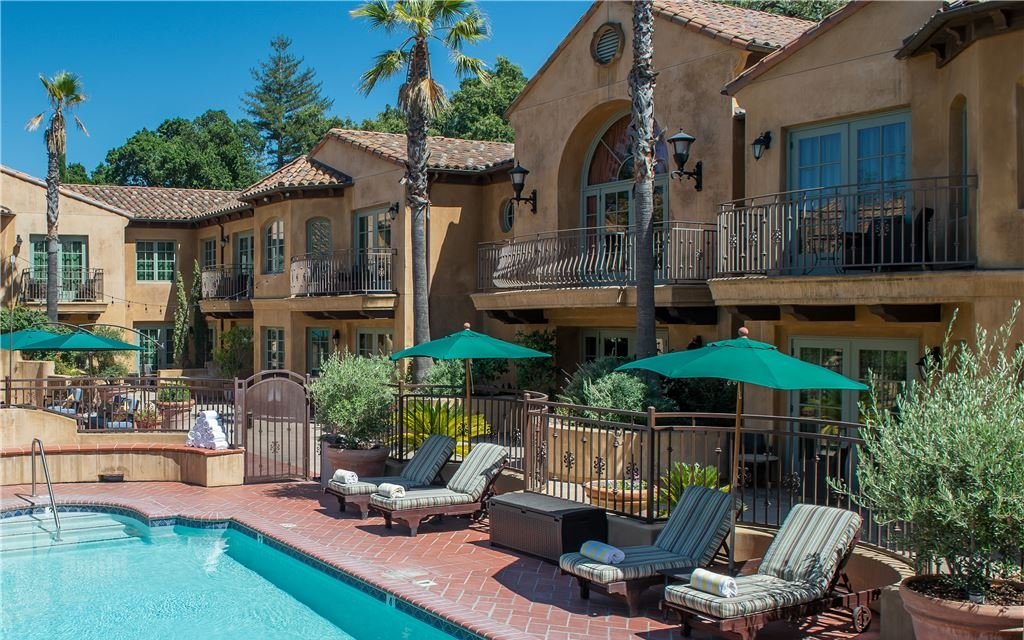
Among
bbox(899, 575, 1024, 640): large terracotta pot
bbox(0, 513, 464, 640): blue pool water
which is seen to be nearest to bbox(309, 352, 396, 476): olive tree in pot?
bbox(0, 513, 464, 640): blue pool water

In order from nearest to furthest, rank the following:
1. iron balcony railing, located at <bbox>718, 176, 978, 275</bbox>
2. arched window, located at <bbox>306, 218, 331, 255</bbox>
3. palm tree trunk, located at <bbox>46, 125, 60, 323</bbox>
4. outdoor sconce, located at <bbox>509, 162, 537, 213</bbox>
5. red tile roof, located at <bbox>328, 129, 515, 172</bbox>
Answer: iron balcony railing, located at <bbox>718, 176, 978, 275</bbox> < outdoor sconce, located at <bbox>509, 162, 537, 213</bbox> < red tile roof, located at <bbox>328, 129, 515, 172</bbox> < arched window, located at <bbox>306, 218, 331, 255</bbox> < palm tree trunk, located at <bbox>46, 125, 60, 323</bbox>

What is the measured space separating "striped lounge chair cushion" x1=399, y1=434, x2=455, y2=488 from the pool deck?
75 centimetres

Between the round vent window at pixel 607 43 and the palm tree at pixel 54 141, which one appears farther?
the palm tree at pixel 54 141

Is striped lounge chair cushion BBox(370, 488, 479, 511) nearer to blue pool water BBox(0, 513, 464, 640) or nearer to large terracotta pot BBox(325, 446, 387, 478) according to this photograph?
blue pool water BBox(0, 513, 464, 640)

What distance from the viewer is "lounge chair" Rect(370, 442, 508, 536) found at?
13.1m

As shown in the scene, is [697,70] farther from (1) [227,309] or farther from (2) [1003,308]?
(1) [227,309]

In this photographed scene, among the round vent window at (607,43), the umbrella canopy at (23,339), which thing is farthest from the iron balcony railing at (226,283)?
the round vent window at (607,43)

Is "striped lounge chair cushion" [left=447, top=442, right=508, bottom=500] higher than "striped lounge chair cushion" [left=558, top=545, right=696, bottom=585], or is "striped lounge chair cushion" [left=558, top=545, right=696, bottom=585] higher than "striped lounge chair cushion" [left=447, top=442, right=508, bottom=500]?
"striped lounge chair cushion" [left=447, top=442, right=508, bottom=500]

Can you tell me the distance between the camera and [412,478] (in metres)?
14.4

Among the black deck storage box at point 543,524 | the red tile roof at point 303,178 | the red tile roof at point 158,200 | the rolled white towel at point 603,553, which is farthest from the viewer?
the red tile roof at point 158,200

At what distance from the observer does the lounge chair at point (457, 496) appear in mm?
13078

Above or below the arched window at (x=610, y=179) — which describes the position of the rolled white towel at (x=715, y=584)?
below

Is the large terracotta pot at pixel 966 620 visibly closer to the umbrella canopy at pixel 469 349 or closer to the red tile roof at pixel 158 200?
the umbrella canopy at pixel 469 349

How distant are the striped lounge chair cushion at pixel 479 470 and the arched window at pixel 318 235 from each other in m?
16.6
